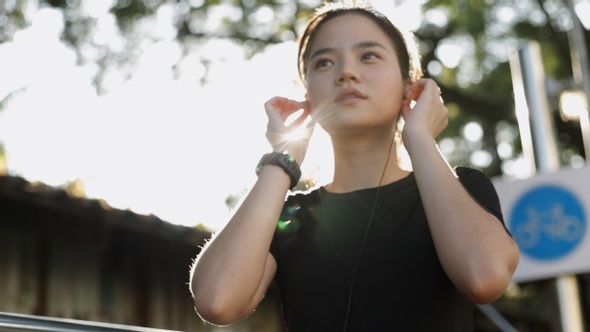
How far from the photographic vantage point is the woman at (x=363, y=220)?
2125 mm

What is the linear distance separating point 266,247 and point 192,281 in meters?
0.19

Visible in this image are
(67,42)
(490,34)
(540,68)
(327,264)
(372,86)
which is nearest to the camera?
(327,264)

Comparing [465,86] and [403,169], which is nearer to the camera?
[403,169]

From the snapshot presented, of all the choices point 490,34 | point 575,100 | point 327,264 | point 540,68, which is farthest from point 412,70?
point 490,34

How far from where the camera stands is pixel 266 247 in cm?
229

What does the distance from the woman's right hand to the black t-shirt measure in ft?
0.52

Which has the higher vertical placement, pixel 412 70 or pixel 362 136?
pixel 412 70

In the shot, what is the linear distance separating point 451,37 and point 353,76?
40.7ft

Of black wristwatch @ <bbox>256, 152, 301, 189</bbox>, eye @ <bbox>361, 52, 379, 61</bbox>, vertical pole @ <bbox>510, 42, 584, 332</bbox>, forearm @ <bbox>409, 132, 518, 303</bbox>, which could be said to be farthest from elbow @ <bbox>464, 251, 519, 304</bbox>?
vertical pole @ <bbox>510, 42, 584, 332</bbox>

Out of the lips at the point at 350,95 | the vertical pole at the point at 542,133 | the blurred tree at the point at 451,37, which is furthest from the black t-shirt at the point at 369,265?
the blurred tree at the point at 451,37

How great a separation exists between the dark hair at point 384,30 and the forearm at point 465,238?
0.48 m

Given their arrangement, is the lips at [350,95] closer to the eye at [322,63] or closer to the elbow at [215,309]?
the eye at [322,63]

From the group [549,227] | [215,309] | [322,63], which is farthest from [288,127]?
[549,227]

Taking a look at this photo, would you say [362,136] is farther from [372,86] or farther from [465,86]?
[465,86]
